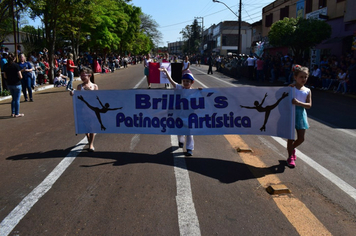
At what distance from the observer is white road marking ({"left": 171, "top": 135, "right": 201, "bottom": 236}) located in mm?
3479

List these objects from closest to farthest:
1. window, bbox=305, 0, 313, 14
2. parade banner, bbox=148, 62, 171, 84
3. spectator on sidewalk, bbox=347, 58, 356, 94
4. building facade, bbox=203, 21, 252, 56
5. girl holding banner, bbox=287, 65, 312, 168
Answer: girl holding banner, bbox=287, 65, 312, 168, spectator on sidewalk, bbox=347, 58, 356, 94, parade banner, bbox=148, 62, 171, 84, window, bbox=305, 0, 313, 14, building facade, bbox=203, 21, 252, 56

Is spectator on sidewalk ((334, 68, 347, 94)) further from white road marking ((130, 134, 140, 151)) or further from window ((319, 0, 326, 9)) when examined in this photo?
white road marking ((130, 134, 140, 151))

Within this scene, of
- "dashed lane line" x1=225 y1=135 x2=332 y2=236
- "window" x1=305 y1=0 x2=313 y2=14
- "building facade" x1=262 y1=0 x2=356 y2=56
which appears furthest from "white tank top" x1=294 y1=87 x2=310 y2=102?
"window" x1=305 y1=0 x2=313 y2=14

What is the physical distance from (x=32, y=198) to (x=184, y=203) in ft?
6.63

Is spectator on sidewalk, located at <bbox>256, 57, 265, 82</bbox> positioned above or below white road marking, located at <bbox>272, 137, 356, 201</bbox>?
above

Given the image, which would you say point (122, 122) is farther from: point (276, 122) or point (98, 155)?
point (276, 122)

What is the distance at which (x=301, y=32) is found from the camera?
2089cm

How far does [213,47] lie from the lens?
307 ft

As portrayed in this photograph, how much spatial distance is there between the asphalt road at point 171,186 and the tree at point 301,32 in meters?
14.9

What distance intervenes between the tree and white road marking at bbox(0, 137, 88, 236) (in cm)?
1879

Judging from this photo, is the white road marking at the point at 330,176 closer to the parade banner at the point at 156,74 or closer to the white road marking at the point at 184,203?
the white road marking at the point at 184,203

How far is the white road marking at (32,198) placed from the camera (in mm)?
3592

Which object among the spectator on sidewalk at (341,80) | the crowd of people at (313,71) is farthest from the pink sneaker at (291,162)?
the spectator on sidewalk at (341,80)

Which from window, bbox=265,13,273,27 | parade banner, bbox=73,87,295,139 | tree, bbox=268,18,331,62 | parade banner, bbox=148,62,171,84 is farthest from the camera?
window, bbox=265,13,273,27
